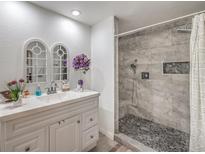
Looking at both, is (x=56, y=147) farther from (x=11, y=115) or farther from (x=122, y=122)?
(x=122, y=122)

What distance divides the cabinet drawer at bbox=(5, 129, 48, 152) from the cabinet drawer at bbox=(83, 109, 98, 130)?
0.55m

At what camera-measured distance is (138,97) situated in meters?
2.96

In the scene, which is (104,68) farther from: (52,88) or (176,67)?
(176,67)

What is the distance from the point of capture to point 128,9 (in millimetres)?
1827

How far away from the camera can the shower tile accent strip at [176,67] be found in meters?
2.20

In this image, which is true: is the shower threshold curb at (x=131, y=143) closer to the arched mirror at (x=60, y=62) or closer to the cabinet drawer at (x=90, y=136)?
the cabinet drawer at (x=90, y=136)

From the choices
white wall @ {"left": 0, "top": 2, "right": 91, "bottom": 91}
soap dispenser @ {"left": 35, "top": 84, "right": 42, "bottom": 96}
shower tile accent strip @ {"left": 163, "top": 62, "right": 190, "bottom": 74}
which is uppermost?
white wall @ {"left": 0, "top": 2, "right": 91, "bottom": 91}

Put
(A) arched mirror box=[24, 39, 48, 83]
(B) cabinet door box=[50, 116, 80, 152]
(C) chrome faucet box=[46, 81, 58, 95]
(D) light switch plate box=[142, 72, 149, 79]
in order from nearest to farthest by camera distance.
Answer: (B) cabinet door box=[50, 116, 80, 152]
(A) arched mirror box=[24, 39, 48, 83]
(C) chrome faucet box=[46, 81, 58, 95]
(D) light switch plate box=[142, 72, 149, 79]

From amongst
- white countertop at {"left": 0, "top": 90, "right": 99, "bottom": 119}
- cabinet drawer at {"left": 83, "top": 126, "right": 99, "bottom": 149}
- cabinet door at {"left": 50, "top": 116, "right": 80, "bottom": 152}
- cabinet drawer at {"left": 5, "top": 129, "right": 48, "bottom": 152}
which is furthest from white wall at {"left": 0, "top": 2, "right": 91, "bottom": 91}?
cabinet drawer at {"left": 83, "top": 126, "right": 99, "bottom": 149}

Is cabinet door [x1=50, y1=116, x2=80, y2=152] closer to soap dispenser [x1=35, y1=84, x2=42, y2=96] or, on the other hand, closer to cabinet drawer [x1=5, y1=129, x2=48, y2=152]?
cabinet drawer [x1=5, y1=129, x2=48, y2=152]

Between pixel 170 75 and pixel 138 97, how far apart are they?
932 mm

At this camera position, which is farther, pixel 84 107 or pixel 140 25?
pixel 140 25

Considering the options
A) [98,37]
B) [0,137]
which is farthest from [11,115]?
[98,37]

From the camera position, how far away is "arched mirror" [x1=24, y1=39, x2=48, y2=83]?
5.43 feet
